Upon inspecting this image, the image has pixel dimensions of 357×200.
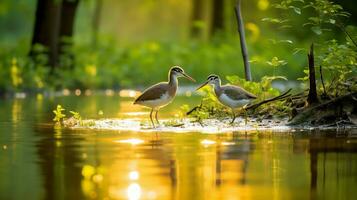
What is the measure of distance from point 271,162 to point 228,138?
330 centimetres

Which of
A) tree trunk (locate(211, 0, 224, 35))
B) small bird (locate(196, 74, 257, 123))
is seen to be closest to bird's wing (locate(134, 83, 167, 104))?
small bird (locate(196, 74, 257, 123))

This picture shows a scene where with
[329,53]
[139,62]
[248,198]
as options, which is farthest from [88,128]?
[139,62]

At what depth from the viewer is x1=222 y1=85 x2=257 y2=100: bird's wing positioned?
19.0m

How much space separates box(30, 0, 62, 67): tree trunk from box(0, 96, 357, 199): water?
57.6 feet

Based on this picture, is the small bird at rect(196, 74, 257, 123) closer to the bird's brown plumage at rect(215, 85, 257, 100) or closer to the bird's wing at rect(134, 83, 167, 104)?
the bird's brown plumage at rect(215, 85, 257, 100)

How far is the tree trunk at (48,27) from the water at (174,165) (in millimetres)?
17549

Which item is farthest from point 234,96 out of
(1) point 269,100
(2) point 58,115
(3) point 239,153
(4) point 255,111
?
(3) point 239,153

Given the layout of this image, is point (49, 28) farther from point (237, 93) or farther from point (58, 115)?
point (237, 93)

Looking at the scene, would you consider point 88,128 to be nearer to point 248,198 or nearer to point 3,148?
point 3,148

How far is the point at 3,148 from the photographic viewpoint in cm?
1570

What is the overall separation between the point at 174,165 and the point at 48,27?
24.4 meters

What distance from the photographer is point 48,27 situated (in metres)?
37.1

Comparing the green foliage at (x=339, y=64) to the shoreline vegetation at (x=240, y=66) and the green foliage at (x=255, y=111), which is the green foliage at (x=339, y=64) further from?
the green foliage at (x=255, y=111)

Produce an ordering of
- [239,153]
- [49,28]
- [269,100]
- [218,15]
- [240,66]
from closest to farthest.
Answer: [239,153] → [269,100] → [49,28] → [240,66] → [218,15]
